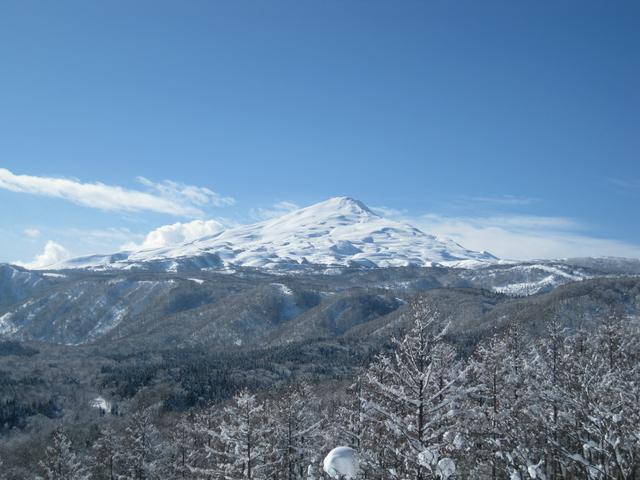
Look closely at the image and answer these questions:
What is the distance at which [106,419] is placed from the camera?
174 meters

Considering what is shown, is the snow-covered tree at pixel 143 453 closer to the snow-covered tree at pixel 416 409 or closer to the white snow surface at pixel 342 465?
the white snow surface at pixel 342 465

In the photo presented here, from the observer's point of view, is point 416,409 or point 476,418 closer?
point 416,409

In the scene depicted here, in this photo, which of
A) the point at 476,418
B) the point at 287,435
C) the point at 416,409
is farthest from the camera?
the point at 287,435

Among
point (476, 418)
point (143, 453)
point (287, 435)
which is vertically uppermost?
point (476, 418)

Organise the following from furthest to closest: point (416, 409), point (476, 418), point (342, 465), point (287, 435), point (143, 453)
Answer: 1. point (143, 453)
2. point (287, 435)
3. point (342, 465)
4. point (476, 418)
5. point (416, 409)

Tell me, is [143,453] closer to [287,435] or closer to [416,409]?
[287,435]

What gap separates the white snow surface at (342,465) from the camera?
2850 cm

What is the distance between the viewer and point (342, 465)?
29312 millimetres

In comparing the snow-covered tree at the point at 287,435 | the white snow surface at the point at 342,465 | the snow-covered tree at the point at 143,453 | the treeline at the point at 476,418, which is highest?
the treeline at the point at 476,418

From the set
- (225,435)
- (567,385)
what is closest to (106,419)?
(225,435)

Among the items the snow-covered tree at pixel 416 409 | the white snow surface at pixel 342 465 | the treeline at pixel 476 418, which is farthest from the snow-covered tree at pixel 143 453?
the snow-covered tree at pixel 416 409

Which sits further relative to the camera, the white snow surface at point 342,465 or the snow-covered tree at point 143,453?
the snow-covered tree at point 143,453

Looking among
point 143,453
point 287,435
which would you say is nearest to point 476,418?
point 287,435

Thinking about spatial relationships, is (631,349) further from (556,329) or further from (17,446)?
(17,446)
